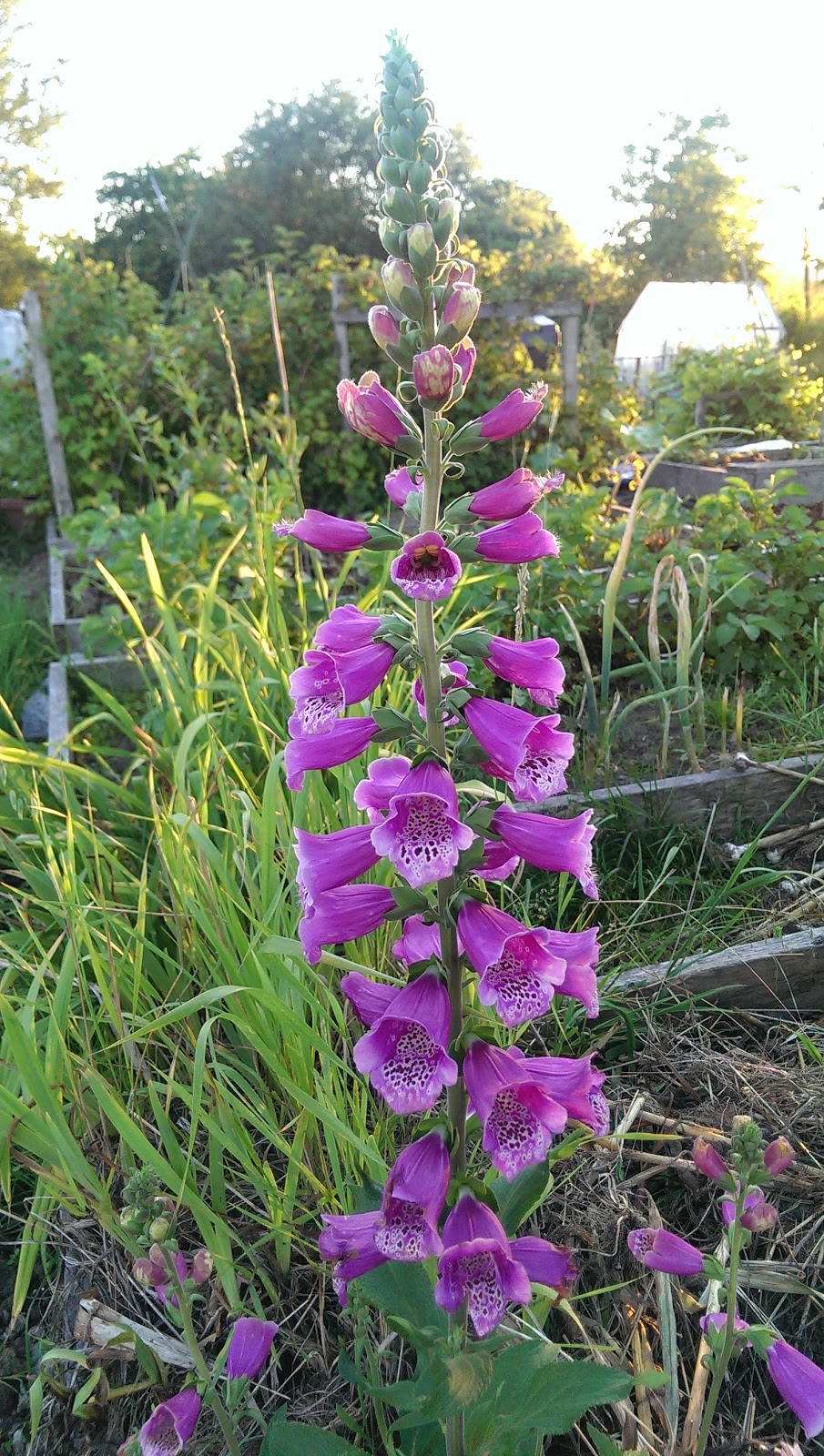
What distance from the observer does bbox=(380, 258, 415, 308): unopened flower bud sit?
110cm

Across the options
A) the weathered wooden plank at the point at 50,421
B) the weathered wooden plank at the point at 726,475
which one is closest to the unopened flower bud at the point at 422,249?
the weathered wooden plank at the point at 726,475

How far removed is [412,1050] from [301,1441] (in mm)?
526

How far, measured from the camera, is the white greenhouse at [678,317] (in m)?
14.8

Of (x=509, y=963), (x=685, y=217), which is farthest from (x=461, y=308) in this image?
(x=685, y=217)

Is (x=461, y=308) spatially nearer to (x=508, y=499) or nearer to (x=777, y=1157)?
(x=508, y=499)

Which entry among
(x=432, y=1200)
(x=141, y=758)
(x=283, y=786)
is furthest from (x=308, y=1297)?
(x=141, y=758)

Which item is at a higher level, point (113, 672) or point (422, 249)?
point (422, 249)

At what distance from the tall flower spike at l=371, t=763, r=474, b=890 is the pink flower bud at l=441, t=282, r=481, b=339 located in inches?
20.4

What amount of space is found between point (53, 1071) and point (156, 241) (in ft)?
82.5

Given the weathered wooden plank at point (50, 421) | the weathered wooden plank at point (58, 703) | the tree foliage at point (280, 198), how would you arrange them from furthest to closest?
the tree foliage at point (280, 198)
the weathered wooden plank at point (50, 421)
the weathered wooden plank at point (58, 703)

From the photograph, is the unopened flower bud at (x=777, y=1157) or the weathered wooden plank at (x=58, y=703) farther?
the weathered wooden plank at (x=58, y=703)

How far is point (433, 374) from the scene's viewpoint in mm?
1063

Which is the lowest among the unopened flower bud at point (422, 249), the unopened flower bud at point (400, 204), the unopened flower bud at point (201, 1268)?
the unopened flower bud at point (201, 1268)

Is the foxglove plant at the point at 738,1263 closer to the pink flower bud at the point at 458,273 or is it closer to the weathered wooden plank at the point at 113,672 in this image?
the pink flower bud at the point at 458,273
